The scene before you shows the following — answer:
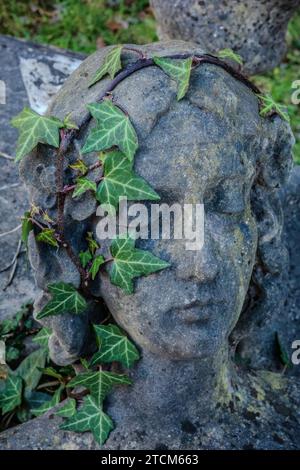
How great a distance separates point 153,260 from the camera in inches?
74.2

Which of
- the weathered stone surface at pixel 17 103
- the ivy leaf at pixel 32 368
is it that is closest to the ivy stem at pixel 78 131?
the ivy leaf at pixel 32 368

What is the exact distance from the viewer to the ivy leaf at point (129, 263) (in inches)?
74.2

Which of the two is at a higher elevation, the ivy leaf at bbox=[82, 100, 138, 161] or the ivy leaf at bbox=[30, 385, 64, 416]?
the ivy leaf at bbox=[82, 100, 138, 161]

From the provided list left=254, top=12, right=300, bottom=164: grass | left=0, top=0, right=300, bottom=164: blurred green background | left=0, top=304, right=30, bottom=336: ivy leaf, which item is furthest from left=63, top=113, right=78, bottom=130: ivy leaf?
left=0, top=0, right=300, bottom=164: blurred green background

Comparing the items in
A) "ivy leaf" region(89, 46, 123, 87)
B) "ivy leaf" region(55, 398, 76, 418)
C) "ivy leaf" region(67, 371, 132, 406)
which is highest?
"ivy leaf" region(89, 46, 123, 87)

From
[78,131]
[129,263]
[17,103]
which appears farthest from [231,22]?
[129,263]

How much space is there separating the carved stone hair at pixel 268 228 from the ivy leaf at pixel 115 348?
1.44ft

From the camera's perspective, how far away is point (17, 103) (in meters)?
3.20

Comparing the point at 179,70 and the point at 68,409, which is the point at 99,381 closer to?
the point at 68,409

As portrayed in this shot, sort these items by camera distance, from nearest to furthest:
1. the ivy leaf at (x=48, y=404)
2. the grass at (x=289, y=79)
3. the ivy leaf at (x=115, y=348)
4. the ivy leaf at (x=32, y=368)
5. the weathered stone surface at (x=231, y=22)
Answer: the ivy leaf at (x=115, y=348) → the ivy leaf at (x=48, y=404) → the ivy leaf at (x=32, y=368) → the weathered stone surface at (x=231, y=22) → the grass at (x=289, y=79)

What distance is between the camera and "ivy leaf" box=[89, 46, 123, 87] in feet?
6.24

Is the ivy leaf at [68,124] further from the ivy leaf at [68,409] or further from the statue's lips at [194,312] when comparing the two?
the ivy leaf at [68,409]

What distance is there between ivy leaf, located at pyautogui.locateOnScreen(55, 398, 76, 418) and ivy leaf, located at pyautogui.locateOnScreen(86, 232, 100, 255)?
17.6 inches

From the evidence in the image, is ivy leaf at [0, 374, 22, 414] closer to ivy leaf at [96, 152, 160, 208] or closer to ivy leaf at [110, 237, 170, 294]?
ivy leaf at [110, 237, 170, 294]
